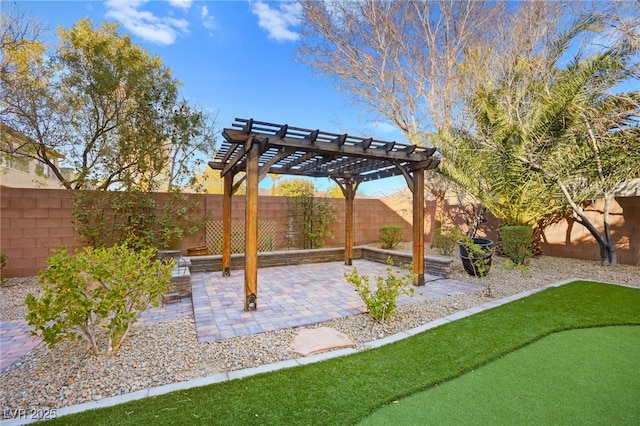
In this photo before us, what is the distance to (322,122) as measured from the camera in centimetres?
1463

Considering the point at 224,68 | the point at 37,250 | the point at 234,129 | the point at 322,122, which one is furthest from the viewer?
the point at 322,122

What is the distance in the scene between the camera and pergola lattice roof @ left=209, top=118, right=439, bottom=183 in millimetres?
4582

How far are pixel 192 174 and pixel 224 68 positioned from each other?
15.0 ft

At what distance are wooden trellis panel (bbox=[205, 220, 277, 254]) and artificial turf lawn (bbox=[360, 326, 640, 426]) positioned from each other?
7.91m

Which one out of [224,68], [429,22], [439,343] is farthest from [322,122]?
[439,343]

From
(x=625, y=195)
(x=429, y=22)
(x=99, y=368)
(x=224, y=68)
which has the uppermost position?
(x=429, y=22)

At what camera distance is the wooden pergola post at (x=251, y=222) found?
4.59 meters

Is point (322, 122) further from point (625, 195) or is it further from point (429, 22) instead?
point (625, 195)

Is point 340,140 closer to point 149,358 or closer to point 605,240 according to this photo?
point 149,358

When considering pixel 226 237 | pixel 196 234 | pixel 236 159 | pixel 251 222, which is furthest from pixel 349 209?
pixel 196 234

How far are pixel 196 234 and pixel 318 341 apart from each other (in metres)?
6.96

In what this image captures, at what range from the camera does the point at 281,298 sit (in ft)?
18.0

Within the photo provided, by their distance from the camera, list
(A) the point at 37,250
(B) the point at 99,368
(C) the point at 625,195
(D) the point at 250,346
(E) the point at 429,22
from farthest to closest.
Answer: (E) the point at 429,22
(C) the point at 625,195
(A) the point at 37,250
(D) the point at 250,346
(B) the point at 99,368

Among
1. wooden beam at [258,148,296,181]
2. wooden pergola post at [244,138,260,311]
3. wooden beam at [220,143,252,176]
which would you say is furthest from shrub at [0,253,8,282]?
wooden beam at [258,148,296,181]
